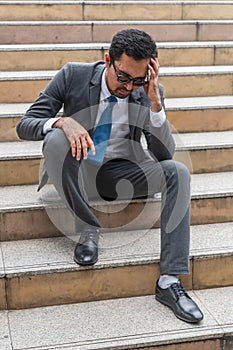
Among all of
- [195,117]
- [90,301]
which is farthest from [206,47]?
[90,301]

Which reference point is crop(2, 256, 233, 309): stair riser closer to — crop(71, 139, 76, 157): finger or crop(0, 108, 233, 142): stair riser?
crop(71, 139, 76, 157): finger

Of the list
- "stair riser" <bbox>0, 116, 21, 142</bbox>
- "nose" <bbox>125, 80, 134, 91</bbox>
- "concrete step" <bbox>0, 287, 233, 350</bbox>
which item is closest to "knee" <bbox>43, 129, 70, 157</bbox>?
"nose" <bbox>125, 80, 134, 91</bbox>

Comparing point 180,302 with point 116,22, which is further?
point 116,22

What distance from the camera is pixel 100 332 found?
7.21ft

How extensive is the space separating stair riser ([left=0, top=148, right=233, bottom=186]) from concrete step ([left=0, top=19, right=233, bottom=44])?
165 centimetres

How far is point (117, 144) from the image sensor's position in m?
2.68

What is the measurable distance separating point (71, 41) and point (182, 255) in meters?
2.57

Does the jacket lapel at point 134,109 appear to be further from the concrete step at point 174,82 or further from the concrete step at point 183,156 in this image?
the concrete step at point 174,82

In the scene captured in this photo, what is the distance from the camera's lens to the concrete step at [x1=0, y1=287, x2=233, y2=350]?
2.14m

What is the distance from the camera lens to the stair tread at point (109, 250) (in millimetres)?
2400

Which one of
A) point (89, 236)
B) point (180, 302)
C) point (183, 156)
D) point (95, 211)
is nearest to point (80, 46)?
point (183, 156)

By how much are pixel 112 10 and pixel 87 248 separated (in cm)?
287

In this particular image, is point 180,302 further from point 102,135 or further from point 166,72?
point 166,72

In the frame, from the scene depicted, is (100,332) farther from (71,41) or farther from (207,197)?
(71,41)
